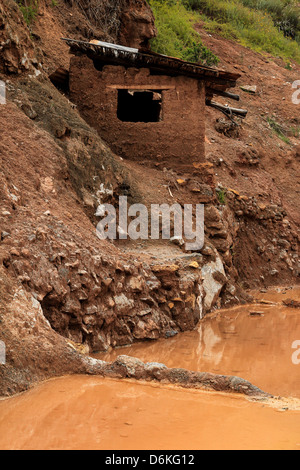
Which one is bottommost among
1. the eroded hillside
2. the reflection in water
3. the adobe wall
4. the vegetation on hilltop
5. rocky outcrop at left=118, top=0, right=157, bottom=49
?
the reflection in water

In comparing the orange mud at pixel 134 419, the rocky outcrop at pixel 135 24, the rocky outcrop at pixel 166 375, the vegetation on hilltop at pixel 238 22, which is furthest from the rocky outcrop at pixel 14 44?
the vegetation on hilltop at pixel 238 22

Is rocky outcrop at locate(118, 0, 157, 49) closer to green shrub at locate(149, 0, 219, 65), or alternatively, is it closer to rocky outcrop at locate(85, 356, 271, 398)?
green shrub at locate(149, 0, 219, 65)

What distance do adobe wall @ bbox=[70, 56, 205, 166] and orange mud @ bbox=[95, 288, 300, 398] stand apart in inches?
140

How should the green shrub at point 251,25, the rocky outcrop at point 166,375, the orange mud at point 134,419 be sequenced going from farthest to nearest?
1. the green shrub at point 251,25
2. the rocky outcrop at point 166,375
3. the orange mud at point 134,419

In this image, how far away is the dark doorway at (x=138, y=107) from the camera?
1266cm

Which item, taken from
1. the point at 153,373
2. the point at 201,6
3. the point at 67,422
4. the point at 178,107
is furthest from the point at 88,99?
the point at 201,6

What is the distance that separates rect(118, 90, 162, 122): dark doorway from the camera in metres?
12.7

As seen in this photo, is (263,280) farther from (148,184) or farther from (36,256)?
(36,256)

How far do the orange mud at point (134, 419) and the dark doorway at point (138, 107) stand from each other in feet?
28.1

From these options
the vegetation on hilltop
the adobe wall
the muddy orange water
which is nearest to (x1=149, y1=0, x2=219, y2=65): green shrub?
the vegetation on hilltop

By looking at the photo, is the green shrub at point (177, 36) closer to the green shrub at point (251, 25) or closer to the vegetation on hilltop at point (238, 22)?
the vegetation on hilltop at point (238, 22)

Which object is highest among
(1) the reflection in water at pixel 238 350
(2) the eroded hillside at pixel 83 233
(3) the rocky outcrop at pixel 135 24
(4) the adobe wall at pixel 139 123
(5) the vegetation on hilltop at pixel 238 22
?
(5) the vegetation on hilltop at pixel 238 22

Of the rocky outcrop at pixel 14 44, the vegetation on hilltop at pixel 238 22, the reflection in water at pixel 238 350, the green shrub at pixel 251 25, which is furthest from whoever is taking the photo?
the green shrub at pixel 251 25

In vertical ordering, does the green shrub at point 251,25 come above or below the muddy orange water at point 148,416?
above
